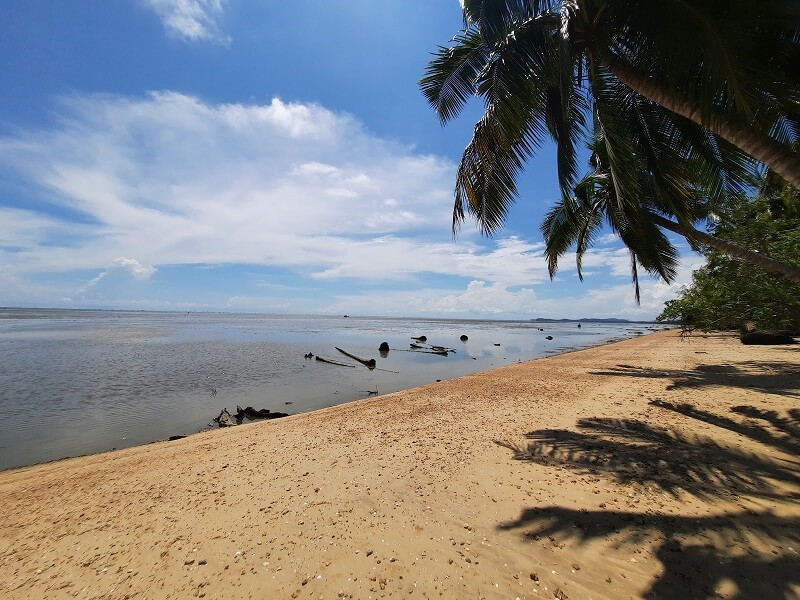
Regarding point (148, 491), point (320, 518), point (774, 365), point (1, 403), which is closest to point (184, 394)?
point (1, 403)

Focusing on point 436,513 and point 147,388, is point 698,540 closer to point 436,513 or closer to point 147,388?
point 436,513

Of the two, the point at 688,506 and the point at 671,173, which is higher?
the point at 671,173

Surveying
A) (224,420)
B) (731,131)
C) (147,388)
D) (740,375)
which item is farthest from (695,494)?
(147,388)

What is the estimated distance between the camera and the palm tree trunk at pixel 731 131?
384cm

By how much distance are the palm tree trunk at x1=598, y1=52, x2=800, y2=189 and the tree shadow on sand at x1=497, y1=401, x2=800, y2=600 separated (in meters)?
3.55

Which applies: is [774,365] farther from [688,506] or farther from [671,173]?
[688,506]

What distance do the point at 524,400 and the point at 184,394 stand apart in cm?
1335

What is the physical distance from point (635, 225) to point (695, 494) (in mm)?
9478

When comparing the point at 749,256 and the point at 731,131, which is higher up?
the point at 731,131

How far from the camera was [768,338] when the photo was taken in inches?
818

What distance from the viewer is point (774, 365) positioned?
1316 cm

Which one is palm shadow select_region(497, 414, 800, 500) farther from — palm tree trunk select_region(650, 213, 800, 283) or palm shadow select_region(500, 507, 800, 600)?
palm tree trunk select_region(650, 213, 800, 283)

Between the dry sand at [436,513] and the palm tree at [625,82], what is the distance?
388 cm

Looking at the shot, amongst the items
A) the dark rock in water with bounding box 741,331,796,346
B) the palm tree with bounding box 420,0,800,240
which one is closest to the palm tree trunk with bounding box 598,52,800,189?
the palm tree with bounding box 420,0,800,240
